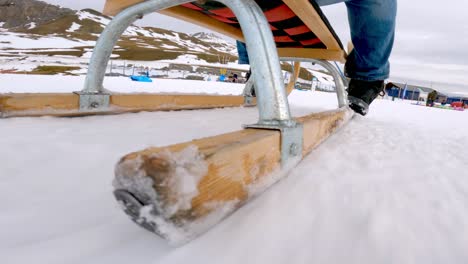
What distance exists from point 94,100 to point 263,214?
3.35 feet

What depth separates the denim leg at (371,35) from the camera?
1.12m

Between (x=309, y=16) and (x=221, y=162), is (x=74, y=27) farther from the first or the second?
(x=221, y=162)

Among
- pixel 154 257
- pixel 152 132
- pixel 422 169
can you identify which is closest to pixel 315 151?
pixel 422 169

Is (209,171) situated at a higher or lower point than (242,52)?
lower

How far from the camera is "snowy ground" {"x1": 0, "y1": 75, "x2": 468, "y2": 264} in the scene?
368mm

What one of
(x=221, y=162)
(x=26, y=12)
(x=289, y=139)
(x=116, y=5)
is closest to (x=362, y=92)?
(x=289, y=139)

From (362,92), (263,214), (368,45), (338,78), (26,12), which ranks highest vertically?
(26,12)

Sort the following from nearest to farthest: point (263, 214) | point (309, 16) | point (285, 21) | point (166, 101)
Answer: point (263, 214), point (309, 16), point (285, 21), point (166, 101)

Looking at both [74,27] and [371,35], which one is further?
[74,27]

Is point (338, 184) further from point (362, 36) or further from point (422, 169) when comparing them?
point (362, 36)

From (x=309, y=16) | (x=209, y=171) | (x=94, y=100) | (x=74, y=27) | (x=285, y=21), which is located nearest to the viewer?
(x=209, y=171)

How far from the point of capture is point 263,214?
0.47 metres

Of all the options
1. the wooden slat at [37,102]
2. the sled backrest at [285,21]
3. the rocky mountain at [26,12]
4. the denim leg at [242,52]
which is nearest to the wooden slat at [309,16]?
the sled backrest at [285,21]

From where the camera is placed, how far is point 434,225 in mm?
472
